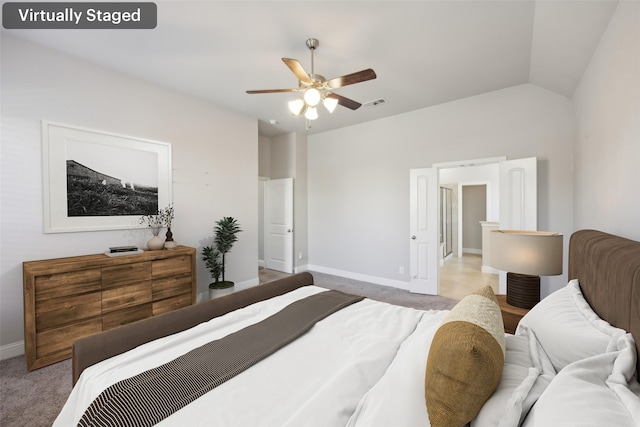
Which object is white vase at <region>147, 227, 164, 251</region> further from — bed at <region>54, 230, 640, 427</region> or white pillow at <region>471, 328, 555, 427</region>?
white pillow at <region>471, 328, 555, 427</region>

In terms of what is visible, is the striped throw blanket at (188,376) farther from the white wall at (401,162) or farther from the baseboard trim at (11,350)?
the white wall at (401,162)

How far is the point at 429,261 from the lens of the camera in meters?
4.16

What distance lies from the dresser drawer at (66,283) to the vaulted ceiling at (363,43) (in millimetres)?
2190

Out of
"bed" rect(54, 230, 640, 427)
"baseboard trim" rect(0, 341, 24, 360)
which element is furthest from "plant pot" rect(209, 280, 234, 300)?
"bed" rect(54, 230, 640, 427)

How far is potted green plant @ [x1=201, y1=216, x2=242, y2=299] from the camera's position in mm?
3715

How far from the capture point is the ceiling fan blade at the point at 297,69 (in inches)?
80.2

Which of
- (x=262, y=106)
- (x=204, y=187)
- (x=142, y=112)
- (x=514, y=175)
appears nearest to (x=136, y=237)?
(x=204, y=187)

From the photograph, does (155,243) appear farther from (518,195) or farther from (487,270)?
(487,270)

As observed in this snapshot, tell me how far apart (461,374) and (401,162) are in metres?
4.09

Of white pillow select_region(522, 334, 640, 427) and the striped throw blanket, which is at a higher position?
white pillow select_region(522, 334, 640, 427)

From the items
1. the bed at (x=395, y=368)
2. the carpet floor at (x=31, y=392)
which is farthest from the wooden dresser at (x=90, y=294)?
the bed at (x=395, y=368)

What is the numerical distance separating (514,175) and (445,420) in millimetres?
3609

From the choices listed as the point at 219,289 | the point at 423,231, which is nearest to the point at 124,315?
the point at 219,289

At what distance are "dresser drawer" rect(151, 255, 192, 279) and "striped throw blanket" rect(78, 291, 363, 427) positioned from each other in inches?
76.0
